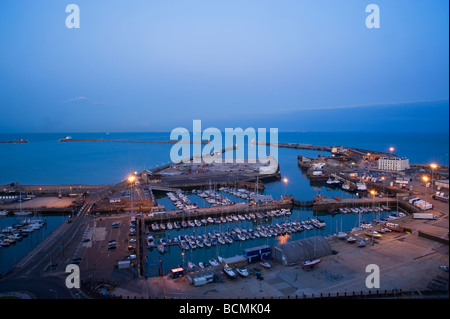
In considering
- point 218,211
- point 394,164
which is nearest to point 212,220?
point 218,211

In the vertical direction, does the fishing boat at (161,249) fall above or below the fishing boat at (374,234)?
below

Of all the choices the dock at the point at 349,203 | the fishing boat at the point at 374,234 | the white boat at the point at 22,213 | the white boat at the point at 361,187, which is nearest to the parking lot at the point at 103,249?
the white boat at the point at 22,213

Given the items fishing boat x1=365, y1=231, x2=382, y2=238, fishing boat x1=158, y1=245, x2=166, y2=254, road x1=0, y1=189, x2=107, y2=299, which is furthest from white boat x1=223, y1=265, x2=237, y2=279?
fishing boat x1=365, y1=231, x2=382, y2=238

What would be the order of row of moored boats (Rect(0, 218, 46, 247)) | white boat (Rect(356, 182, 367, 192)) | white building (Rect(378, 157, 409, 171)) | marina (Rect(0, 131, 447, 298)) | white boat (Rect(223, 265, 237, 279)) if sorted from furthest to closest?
white building (Rect(378, 157, 409, 171)) < white boat (Rect(356, 182, 367, 192)) < row of moored boats (Rect(0, 218, 46, 247)) < marina (Rect(0, 131, 447, 298)) < white boat (Rect(223, 265, 237, 279))

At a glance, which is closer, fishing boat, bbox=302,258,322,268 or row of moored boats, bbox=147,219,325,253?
fishing boat, bbox=302,258,322,268

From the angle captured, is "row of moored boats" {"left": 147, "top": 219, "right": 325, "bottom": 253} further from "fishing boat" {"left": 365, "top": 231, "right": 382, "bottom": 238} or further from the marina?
"fishing boat" {"left": 365, "top": 231, "right": 382, "bottom": 238}

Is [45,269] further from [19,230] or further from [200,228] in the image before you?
[200,228]

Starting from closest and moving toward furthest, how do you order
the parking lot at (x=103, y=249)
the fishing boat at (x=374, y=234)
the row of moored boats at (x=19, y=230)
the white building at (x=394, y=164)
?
the parking lot at (x=103, y=249)
the fishing boat at (x=374, y=234)
the row of moored boats at (x=19, y=230)
the white building at (x=394, y=164)

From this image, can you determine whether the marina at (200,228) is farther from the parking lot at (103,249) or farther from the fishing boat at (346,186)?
the fishing boat at (346,186)

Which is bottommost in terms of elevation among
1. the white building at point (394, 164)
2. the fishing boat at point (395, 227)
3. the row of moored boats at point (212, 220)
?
the row of moored boats at point (212, 220)
